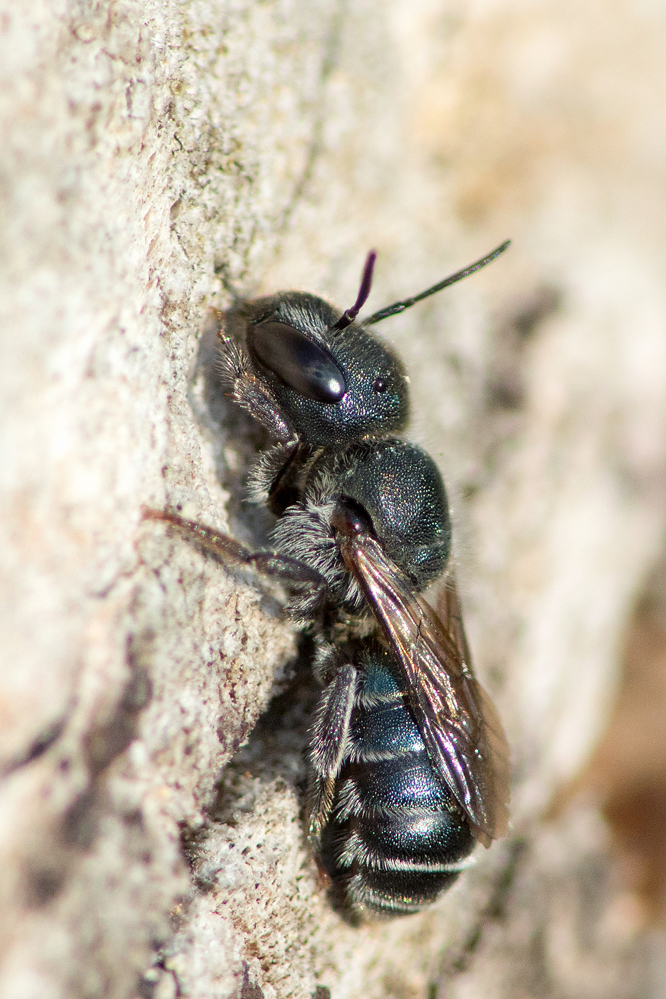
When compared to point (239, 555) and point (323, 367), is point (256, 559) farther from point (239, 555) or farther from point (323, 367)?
point (323, 367)

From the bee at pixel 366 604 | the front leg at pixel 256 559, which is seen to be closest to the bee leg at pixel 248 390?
the bee at pixel 366 604

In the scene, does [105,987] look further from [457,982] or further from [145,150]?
[145,150]

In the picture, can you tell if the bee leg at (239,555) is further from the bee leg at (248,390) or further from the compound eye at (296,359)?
the compound eye at (296,359)

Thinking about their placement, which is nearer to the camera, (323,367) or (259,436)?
(323,367)

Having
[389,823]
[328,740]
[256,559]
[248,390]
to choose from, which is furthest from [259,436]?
Result: [389,823]

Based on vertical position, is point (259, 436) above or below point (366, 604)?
above

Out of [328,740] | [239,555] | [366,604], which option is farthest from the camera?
[366,604]

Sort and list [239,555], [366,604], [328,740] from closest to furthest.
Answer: [239,555], [328,740], [366,604]

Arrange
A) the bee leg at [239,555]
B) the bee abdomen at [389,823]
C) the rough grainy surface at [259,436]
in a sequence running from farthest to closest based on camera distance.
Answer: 1. the bee abdomen at [389,823]
2. the bee leg at [239,555]
3. the rough grainy surface at [259,436]

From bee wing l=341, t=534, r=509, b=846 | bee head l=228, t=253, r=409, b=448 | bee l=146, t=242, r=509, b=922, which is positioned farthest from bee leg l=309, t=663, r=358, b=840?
bee head l=228, t=253, r=409, b=448
